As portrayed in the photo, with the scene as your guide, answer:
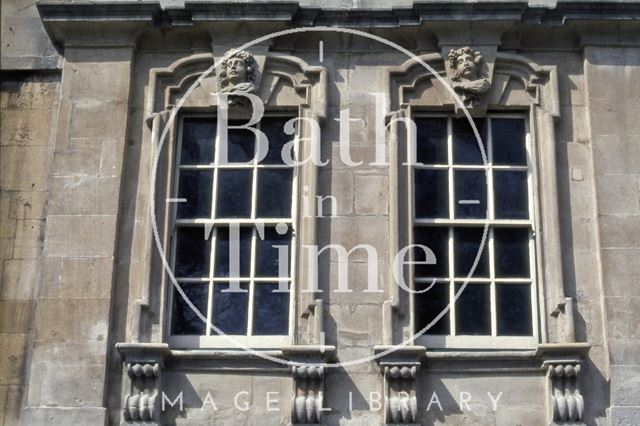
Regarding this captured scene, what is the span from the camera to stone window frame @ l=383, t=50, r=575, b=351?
44.6ft

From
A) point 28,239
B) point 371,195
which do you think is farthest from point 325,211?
point 28,239

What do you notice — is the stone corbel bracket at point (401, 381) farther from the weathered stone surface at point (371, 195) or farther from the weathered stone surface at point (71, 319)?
the weathered stone surface at point (71, 319)

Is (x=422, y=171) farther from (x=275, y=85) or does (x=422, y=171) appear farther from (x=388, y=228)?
(x=275, y=85)

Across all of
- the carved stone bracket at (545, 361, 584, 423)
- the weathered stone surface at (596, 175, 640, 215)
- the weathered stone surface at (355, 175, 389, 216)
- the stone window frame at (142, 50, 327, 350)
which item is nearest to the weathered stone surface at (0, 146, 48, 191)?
the stone window frame at (142, 50, 327, 350)

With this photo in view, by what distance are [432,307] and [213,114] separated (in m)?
3.32

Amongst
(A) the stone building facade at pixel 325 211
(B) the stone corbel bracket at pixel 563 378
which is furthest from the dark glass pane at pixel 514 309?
(B) the stone corbel bracket at pixel 563 378

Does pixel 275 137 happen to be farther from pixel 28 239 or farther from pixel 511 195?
pixel 28 239

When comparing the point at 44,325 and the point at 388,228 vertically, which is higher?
the point at 388,228

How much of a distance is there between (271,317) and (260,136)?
2151mm

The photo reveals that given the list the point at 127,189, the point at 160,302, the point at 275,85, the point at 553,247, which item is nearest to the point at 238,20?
the point at 275,85

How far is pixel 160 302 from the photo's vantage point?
1382cm

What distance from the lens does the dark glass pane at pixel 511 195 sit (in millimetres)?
14297

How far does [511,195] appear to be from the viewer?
14.4m

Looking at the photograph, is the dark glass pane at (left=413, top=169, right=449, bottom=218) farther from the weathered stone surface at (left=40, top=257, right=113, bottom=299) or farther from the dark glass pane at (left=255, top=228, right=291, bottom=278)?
the weathered stone surface at (left=40, top=257, right=113, bottom=299)
